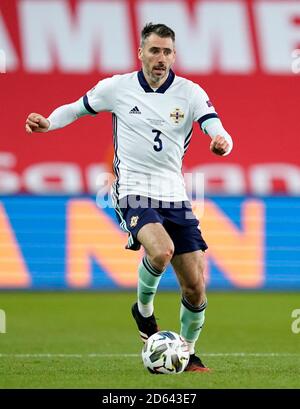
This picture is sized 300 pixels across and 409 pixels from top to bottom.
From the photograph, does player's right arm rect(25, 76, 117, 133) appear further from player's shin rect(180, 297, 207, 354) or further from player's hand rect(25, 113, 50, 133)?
player's shin rect(180, 297, 207, 354)

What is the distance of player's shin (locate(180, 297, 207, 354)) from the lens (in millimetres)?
8344

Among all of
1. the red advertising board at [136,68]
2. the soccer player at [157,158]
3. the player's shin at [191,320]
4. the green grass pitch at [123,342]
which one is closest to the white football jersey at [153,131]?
the soccer player at [157,158]

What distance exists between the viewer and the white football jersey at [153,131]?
327 inches

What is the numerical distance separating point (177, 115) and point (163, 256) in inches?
47.1

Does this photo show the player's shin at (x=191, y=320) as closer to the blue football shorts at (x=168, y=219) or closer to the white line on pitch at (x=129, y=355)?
the blue football shorts at (x=168, y=219)

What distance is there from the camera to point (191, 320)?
8367 millimetres

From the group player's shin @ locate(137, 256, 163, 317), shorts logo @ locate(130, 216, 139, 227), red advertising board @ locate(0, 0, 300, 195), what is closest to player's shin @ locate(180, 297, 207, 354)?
player's shin @ locate(137, 256, 163, 317)

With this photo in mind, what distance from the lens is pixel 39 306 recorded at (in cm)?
1458

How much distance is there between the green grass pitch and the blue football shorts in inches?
37.4

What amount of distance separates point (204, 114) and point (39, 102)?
10.4 metres

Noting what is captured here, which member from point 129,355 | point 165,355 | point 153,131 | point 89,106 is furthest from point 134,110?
point 129,355

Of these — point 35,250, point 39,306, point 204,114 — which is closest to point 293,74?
point 35,250
